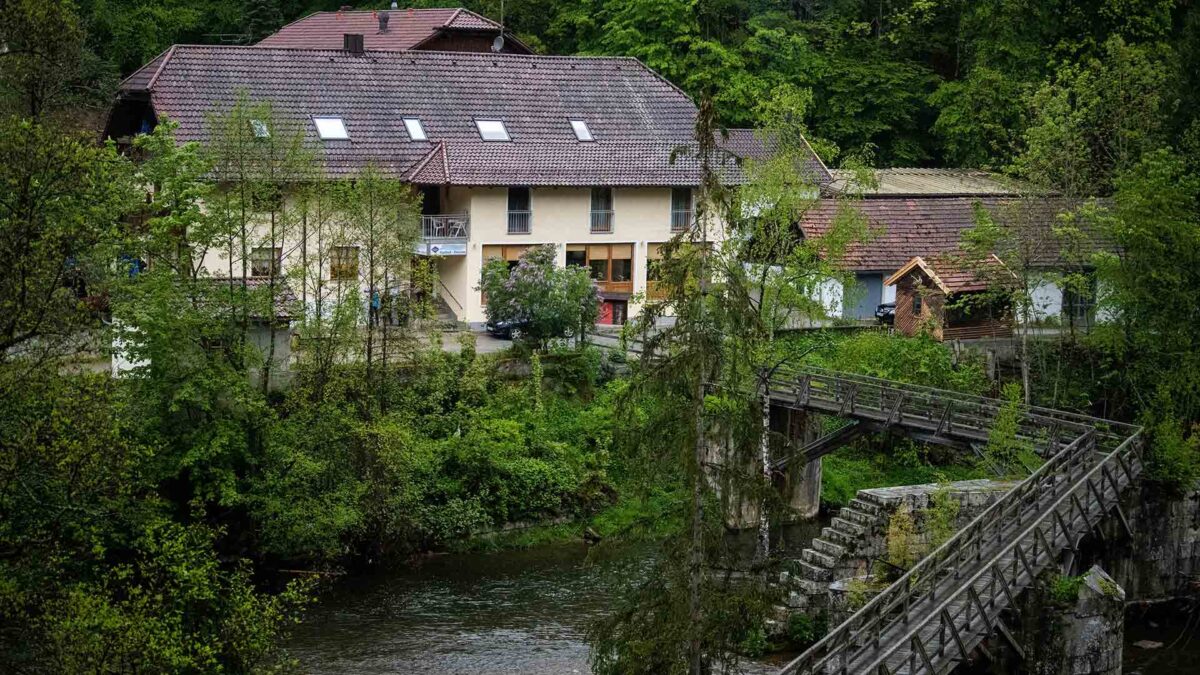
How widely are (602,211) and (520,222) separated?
2.71 meters

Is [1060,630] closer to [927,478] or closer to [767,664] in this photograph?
[767,664]

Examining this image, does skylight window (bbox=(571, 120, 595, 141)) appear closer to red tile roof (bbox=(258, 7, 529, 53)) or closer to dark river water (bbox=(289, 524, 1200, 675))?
red tile roof (bbox=(258, 7, 529, 53))

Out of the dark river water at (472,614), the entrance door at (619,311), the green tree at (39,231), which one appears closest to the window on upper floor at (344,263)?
the dark river water at (472,614)

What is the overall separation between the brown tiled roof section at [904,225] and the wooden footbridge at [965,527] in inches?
356

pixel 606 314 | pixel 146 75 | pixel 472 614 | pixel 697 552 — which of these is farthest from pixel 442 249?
pixel 697 552

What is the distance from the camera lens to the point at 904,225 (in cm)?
4831

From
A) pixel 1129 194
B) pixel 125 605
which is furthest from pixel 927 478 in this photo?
pixel 125 605

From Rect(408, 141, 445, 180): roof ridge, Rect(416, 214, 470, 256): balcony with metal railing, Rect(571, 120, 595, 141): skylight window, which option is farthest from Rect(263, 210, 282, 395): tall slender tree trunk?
Rect(571, 120, 595, 141): skylight window

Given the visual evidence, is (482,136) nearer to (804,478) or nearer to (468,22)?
(468,22)

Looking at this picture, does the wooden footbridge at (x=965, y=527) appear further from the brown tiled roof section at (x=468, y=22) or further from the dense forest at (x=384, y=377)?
the brown tiled roof section at (x=468, y=22)

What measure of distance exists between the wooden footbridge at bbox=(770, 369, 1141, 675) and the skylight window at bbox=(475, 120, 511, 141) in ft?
47.5

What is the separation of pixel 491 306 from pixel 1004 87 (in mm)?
19303

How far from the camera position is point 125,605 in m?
22.5

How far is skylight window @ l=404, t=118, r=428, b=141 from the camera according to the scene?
48.1 m
